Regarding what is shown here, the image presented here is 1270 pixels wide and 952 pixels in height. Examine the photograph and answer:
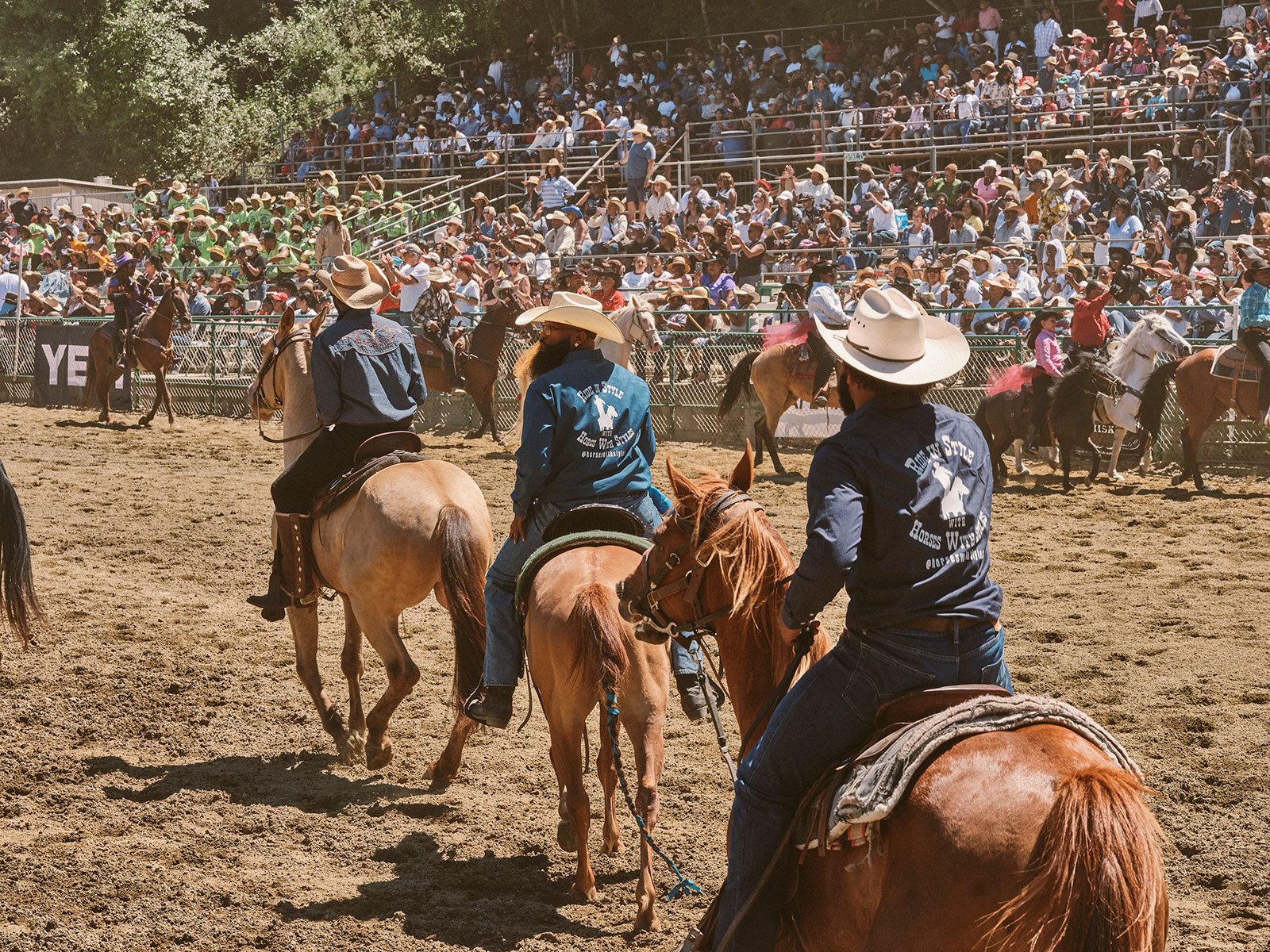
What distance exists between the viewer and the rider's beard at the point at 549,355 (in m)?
5.62

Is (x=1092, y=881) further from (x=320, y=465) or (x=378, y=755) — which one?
(x=320, y=465)

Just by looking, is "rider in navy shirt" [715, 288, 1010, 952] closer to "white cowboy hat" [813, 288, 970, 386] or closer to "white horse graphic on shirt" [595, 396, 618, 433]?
"white cowboy hat" [813, 288, 970, 386]

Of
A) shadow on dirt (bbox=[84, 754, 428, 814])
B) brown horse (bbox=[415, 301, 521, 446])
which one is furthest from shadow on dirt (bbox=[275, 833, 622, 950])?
brown horse (bbox=[415, 301, 521, 446])

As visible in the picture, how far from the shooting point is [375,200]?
28.8 metres

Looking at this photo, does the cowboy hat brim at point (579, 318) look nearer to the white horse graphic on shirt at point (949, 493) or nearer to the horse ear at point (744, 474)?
the horse ear at point (744, 474)

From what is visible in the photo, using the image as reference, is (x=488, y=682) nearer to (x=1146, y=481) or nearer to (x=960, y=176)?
(x=1146, y=481)

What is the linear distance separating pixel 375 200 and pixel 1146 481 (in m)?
19.4

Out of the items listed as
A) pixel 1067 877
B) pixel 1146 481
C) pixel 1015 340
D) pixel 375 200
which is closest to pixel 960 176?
pixel 1015 340

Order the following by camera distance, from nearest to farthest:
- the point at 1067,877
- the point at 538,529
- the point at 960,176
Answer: the point at 1067,877 < the point at 538,529 < the point at 960,176

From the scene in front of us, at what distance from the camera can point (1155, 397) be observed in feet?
48.2

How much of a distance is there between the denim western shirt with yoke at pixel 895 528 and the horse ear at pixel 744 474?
0.54 metres

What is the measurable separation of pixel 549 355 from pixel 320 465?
6.15 ft

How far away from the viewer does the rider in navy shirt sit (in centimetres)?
319

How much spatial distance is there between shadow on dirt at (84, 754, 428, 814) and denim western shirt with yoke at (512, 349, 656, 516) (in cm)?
182
